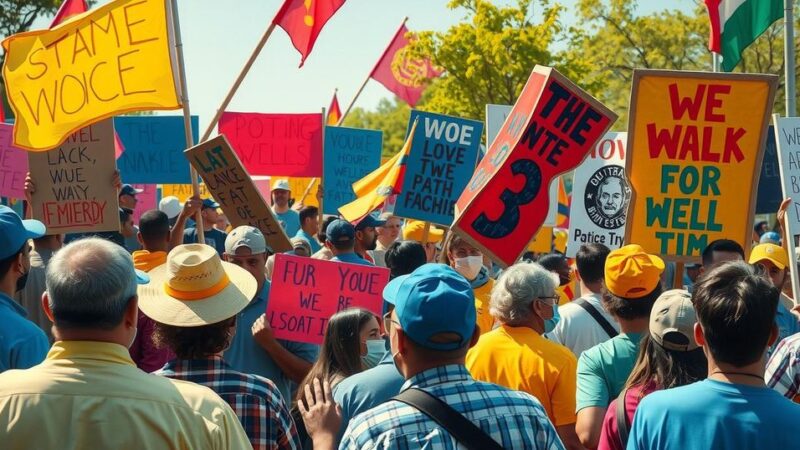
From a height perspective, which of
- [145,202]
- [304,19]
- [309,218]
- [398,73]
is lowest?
[145,202]

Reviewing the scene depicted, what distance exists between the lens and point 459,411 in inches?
114

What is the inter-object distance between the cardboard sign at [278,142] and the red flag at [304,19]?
3771 mm

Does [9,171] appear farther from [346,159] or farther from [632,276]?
[632,276]

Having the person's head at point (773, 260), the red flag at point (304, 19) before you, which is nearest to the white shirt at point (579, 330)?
the person's head at point (773, 260)

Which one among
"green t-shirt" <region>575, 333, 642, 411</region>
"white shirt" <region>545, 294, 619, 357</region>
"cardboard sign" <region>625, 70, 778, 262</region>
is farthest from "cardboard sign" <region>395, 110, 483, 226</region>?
"green t-shirt" <region>575, 333, 642, 411</region>

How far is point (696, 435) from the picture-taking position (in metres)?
2.96

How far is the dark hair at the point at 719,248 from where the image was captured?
6.43 meters

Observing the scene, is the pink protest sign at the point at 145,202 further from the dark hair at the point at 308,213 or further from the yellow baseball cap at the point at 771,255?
the yellow baseball cap at the point at 771,255

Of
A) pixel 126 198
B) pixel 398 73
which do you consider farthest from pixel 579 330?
pixel 398 73

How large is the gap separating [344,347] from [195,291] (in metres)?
0.98

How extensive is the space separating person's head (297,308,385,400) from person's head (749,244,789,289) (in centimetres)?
371

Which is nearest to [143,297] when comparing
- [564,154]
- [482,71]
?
[564,154]

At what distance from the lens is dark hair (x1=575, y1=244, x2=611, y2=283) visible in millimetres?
6211

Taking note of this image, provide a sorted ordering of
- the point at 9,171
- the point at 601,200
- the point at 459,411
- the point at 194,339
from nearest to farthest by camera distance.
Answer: the point at 459,411
the point at 194,339
the point at 601,200
the point at 9,171
